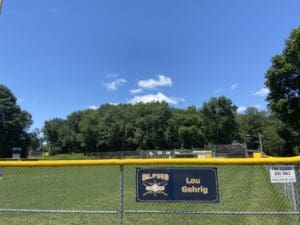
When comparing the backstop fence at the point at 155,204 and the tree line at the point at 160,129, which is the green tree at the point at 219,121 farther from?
the backstop fence at the point at 155,204

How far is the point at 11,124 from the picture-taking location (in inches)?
3359

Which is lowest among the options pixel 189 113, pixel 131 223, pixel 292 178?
pixel 131 223

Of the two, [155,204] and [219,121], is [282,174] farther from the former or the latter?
[219,121]

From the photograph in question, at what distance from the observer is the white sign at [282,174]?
538 centimetres

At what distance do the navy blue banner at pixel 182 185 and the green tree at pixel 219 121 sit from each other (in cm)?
10724

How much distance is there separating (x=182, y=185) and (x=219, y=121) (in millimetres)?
108094

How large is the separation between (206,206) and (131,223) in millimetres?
3084

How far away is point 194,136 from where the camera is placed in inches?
4286

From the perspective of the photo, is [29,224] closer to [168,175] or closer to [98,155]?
[168,175]

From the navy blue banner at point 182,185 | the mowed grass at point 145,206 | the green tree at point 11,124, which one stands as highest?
the green tree at point 11,124

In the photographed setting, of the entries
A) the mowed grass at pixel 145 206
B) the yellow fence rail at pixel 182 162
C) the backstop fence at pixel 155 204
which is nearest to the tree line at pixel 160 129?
the mowed grass at pixel 145 206

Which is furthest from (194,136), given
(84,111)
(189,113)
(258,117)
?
(84,111)

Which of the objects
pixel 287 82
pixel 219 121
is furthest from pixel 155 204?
pixel 219 121

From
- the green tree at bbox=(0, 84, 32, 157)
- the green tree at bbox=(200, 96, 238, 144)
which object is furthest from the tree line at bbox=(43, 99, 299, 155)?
the green tree at bbox=(0, 84, 32, 157)
